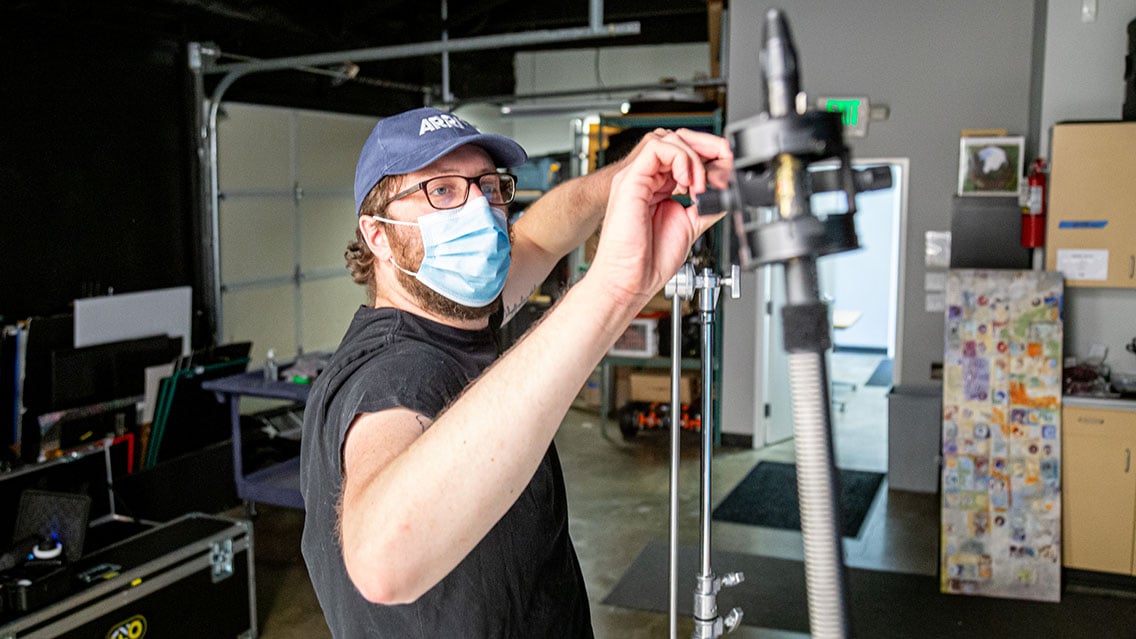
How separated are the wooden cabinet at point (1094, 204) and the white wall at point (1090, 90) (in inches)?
8.3

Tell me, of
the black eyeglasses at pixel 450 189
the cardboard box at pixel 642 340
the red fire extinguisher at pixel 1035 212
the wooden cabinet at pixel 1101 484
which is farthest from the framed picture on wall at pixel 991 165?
the black eyeglasses at pixel 450 189

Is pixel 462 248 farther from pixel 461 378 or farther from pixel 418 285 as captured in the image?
pixel 461 378

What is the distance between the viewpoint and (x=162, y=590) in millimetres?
3443

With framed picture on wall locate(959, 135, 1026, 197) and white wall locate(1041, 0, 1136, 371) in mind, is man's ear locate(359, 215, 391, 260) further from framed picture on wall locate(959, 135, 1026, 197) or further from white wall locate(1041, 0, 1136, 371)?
framed picture on wall locate(959, 135, 1026, 197)

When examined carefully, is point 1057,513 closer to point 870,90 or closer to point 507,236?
point 870,90

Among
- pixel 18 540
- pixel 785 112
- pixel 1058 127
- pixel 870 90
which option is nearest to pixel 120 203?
pixel 18 540

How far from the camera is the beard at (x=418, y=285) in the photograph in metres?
1.39

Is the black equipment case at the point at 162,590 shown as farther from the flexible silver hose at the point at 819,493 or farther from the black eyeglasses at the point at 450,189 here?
the flexible silver hose at the point at 819,493

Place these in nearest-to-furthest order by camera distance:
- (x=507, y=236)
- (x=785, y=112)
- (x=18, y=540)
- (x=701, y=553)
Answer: (x=785, y=112) → (x=507, y=236) → (x=701, y=553) → (x=18, y=540)

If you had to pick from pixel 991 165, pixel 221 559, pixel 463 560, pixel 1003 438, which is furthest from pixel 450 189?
pixel 991 165

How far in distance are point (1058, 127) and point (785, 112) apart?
437 centimetres

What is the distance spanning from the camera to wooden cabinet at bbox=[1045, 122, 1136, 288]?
4.35 metres

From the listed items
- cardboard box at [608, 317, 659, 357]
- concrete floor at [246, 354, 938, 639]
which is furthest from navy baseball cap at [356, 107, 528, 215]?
cardboard box at [608, 317, 659, 357]

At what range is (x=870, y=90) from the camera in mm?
6289
